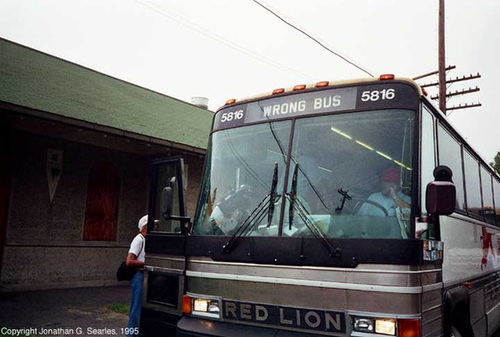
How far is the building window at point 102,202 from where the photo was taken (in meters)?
11.5

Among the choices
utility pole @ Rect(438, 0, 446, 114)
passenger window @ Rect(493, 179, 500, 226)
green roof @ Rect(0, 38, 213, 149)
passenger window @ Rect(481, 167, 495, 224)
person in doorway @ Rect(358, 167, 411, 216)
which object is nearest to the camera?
person in doorway @ Rect(358, 167, 411, 216)

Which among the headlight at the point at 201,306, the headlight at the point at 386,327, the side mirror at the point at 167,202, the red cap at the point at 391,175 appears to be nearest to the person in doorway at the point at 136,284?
the headlight at the point at 201,306

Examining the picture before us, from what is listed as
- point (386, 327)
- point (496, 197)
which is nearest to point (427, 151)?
point (386, 327)

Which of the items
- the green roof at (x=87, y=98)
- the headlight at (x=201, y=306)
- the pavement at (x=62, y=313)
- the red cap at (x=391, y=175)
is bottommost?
the pavement at (x=62, y=313)

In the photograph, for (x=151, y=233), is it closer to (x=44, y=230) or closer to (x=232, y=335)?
(x=232, y=335)

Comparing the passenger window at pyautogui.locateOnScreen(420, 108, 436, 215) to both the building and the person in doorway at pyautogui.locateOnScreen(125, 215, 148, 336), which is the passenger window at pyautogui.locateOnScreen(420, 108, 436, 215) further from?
the building

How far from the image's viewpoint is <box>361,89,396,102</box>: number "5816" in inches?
153

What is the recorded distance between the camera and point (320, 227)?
3691mm

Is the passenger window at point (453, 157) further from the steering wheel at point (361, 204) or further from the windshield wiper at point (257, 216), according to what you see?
the windshield wiper at point (257, 216)

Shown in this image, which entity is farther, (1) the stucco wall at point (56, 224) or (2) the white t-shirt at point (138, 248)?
(1) the stucco wall at point (56, 224)

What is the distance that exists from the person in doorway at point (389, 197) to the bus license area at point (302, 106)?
86 cm

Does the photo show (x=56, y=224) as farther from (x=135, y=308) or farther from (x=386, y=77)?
(x=386, y=77)

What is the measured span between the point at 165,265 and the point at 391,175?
2415mm

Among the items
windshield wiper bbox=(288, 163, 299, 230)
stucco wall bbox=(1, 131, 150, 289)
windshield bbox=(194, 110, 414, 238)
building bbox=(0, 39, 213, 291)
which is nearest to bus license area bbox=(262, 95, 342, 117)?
windshield bbox=(194, 110, 414, 238)
